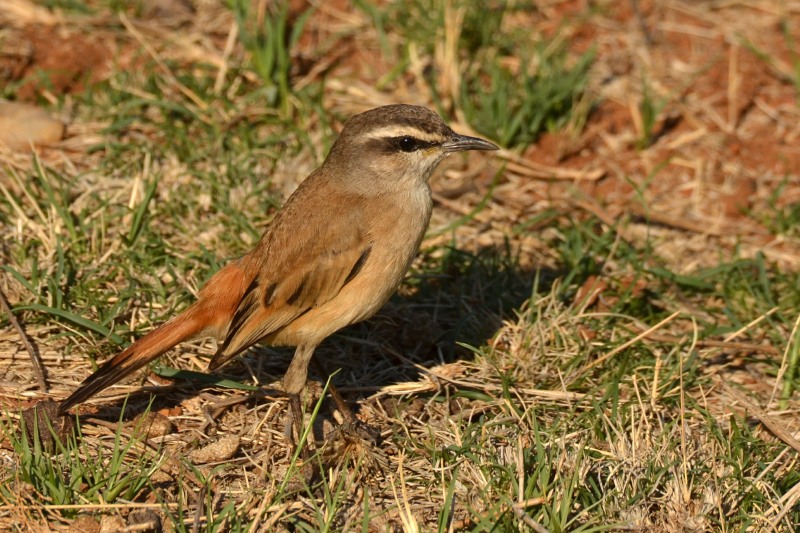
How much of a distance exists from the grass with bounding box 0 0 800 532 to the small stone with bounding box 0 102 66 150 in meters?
0.15

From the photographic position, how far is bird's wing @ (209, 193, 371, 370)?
5.79m

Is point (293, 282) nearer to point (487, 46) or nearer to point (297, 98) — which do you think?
point (297, 98)

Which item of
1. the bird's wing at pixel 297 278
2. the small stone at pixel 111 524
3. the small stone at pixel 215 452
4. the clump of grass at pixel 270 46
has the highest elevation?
the clump of grass at pixel 270 46

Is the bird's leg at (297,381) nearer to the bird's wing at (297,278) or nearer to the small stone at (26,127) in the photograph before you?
the bird's wing at (297,278)

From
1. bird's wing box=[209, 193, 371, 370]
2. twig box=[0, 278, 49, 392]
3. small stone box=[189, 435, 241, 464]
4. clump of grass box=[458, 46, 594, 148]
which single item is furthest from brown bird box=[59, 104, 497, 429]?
clump of grass box=[458, 46, 594, 148]

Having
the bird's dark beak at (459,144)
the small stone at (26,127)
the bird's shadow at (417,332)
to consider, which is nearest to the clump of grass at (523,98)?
the bird's shadow at (417,332)

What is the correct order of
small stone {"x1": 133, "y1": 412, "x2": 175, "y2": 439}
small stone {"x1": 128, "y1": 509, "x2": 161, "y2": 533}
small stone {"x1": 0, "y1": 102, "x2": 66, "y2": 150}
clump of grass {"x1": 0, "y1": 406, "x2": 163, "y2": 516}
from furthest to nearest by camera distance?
small stone {"x1": 0, "y1": 102, "x2": 66, "y2": 150}, small stone {"x1": 133, "y1": 412, "x2": 175, "y2": 439}, clump of grass {"x1": 0, "y1": 406, "x2": 163, "y2": 516}, small stone {"x1": 128, "y1": 509, "x2": 161, "y2": 533}

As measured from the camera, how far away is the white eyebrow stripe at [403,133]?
20.0ft

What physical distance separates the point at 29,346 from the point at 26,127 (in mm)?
2535

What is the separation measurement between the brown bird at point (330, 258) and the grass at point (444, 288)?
17.2 inches

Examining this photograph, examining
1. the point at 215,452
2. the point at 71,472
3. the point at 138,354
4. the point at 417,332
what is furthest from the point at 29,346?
the point at 417,332

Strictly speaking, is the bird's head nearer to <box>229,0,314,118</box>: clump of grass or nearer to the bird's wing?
the bird's wing

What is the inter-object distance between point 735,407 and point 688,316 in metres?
0.89

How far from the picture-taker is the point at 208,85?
28.8ft
